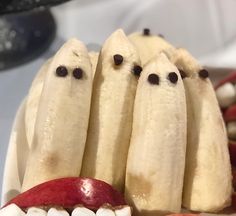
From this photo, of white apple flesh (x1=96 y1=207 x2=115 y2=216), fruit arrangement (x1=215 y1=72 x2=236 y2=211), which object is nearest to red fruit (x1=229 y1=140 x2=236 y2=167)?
fruit arrangement (x1=215 y1=72 x2=236 y2=211)

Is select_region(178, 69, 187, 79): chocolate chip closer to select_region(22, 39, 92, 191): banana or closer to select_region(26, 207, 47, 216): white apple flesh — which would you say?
select_region(22, 39, 92, 191): banana

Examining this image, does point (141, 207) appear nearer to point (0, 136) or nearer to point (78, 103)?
point (78, 103)

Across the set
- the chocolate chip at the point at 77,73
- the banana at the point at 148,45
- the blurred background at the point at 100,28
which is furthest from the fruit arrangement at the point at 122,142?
the blurred background at the point at 100,28

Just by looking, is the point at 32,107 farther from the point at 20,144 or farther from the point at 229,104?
the point at 229,104

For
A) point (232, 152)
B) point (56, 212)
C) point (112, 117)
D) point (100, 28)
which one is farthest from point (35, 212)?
point (100, 28)

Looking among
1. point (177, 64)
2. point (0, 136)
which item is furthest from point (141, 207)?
point (0, 136)

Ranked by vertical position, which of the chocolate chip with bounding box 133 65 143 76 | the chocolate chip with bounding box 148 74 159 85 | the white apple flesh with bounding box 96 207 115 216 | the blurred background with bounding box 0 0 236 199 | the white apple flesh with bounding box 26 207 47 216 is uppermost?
the blurred background with bounding box 0 0 236 199
